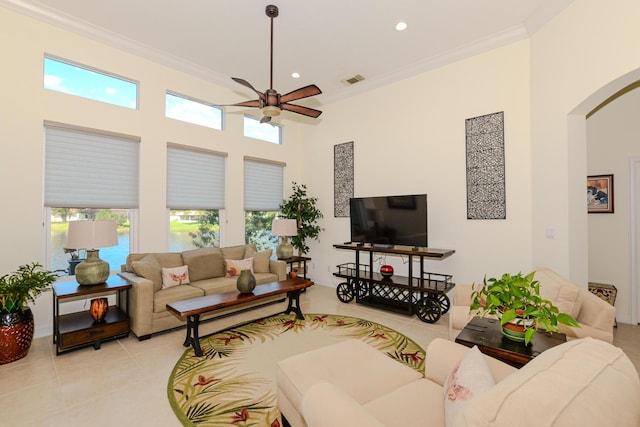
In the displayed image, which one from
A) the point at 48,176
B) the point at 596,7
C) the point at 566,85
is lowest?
the point at 48,176

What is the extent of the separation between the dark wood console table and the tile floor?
0.34m

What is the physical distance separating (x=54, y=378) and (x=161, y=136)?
3259 mm

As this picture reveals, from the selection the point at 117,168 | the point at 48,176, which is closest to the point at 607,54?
the point at 117,168

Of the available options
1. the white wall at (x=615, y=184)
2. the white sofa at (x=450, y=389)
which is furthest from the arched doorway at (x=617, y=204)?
the white sofa at (x=450, y=389)

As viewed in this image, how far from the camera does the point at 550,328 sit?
176 cm

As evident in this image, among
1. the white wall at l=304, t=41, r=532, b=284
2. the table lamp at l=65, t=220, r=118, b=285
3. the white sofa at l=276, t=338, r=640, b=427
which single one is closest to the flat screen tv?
the white wall at l=304, t=41, r=532, b=284

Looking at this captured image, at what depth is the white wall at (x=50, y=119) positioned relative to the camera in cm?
340

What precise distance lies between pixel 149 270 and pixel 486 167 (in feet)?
15.6

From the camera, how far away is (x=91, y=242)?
3.27 metres

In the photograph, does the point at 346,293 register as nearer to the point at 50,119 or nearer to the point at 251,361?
the point at 251,361

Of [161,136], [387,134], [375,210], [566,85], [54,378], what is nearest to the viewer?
[54,378]

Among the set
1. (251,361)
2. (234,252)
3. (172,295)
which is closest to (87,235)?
(172,295)

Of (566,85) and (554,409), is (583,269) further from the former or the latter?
(554,409)

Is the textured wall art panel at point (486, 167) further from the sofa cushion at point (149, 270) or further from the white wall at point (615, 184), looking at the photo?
the sofa cushion at point (149, 270)
